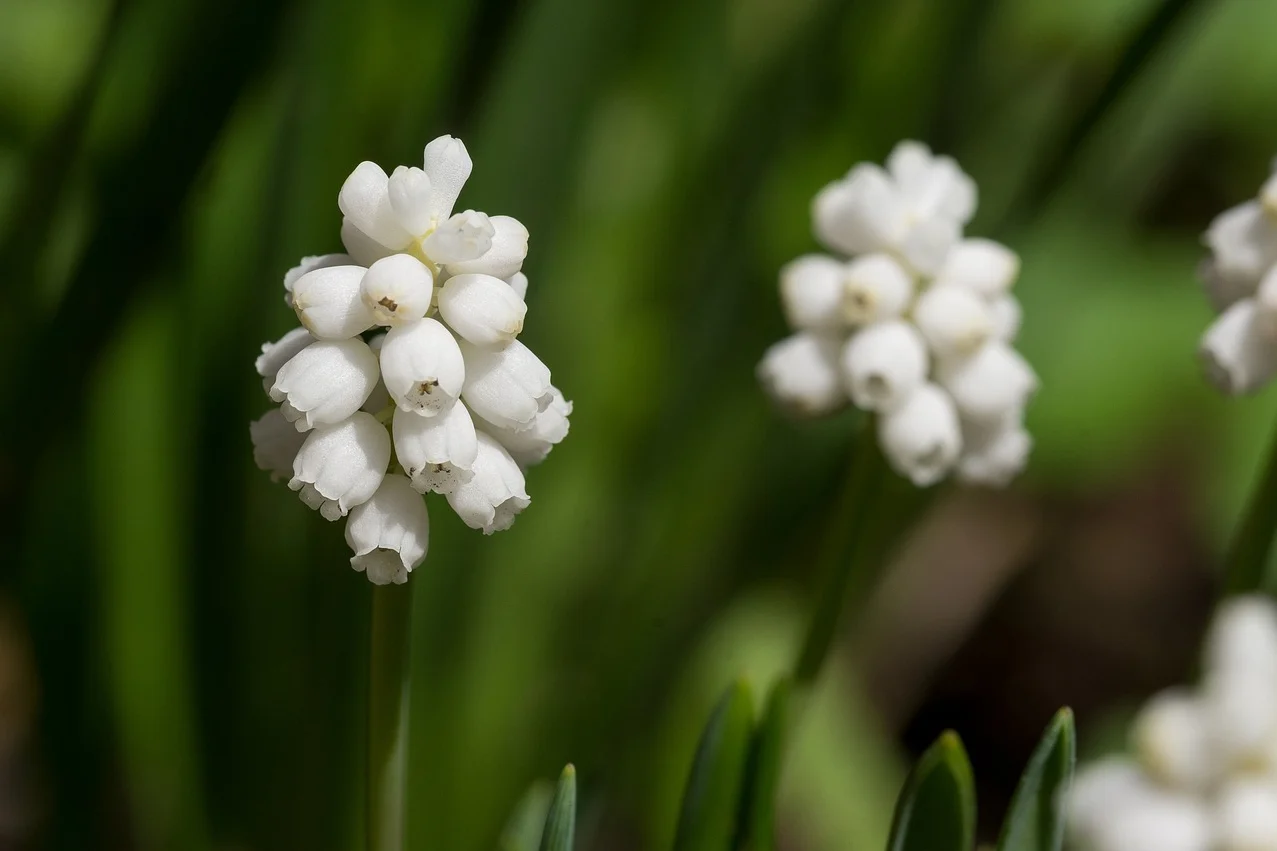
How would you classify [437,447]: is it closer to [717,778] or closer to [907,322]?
[717,778]

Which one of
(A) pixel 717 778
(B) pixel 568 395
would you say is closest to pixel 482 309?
(A) pixel 717 778

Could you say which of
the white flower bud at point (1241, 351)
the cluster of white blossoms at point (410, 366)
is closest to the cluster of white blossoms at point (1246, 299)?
the white flower bud at point (1241, 351)

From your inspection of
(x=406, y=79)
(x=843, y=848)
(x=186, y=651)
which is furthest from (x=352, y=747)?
(x=406, y=79)

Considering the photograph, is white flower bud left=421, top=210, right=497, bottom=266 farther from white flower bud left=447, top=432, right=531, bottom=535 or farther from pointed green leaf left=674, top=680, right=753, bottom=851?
pointed green leaf left=674, top=680, right=753, bottom=851

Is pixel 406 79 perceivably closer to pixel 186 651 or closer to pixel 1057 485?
pixel 186 651

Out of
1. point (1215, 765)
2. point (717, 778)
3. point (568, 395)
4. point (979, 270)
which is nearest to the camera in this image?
point (1215, 765)

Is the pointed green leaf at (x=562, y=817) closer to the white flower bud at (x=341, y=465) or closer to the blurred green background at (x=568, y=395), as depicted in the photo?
the white flower bud at (x=341, y=465)
